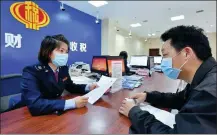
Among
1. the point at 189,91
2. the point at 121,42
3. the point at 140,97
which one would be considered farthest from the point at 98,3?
the point at 121,42

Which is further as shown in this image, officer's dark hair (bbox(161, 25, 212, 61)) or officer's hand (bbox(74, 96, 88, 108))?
officer's hand (bbox(74, 96, 88, 108))

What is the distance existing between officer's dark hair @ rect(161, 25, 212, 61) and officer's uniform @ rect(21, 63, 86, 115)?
79 cm

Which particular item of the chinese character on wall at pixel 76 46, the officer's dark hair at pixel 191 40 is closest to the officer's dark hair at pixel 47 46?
the officer's dark hair at pixel 191 40

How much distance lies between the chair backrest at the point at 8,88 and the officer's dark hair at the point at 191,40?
1.44m

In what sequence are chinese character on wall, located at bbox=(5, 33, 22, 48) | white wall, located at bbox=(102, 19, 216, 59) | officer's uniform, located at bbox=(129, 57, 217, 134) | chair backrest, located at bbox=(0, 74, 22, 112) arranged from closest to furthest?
officer's uniform, located at bbox=(129, 57, 217, 134), chair backrest, located at bbox=(0, 74, 22, 112), chinese character on wall, located at bbox=(5, 33, 22, 48), white wall, located at bbox=(102, 19, 216, 59)

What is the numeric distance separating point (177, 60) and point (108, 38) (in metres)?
5.81

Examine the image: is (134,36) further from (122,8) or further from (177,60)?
(177,60)

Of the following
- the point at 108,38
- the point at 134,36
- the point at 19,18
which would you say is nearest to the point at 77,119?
the point at 19,18

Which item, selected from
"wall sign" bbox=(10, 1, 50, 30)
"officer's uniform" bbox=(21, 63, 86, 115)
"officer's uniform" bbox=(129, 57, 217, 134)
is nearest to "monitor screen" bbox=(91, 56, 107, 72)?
"officer's uniform" bbox=(21, 63, 86, 115)

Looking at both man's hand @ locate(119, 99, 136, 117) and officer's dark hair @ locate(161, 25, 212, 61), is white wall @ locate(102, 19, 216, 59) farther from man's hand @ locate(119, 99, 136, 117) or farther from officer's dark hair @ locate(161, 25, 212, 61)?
man's hand @ locate(119, 99, 136, 117)

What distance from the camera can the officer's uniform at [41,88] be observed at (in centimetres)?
94

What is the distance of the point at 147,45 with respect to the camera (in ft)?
43.8

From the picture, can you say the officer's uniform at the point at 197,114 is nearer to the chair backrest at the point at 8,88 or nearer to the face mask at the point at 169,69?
the face mask at the point at 169,69

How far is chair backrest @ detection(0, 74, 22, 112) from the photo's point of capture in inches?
57.7
